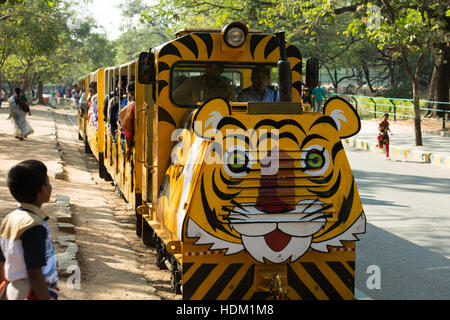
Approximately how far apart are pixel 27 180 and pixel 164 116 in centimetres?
342

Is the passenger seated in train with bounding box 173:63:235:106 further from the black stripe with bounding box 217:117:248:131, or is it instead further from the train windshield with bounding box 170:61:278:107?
the black stripe with bounding box 217:117:248:131

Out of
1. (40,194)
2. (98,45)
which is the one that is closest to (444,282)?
(40,194)

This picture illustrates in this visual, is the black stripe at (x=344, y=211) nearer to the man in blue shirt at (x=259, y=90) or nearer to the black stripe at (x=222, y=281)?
the black stripe at (x=222, y=281)

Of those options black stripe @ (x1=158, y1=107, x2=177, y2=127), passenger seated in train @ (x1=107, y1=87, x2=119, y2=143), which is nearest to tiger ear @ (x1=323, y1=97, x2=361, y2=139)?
black stripe @ (x1=158, y1=107, x2=177, y2=127)

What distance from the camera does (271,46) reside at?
7.30m

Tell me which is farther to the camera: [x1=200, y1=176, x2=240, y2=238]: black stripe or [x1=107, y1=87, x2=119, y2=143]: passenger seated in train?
[x1=107, y1=87, x2=119, y2=143]: passenger seated in train

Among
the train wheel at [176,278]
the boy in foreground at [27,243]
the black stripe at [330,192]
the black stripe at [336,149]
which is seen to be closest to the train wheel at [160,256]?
the train wheel at [176,278]

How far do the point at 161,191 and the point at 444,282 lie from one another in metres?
3.09

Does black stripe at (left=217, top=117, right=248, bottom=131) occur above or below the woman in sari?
→ above

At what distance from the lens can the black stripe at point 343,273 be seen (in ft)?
18.7

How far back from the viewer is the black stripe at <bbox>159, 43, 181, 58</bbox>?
699cm

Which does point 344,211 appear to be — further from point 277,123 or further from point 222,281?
point 222,281

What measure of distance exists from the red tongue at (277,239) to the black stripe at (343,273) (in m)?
0.49

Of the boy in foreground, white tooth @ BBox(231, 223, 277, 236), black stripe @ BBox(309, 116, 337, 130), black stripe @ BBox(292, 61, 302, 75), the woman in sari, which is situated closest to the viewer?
the boy in foreground
